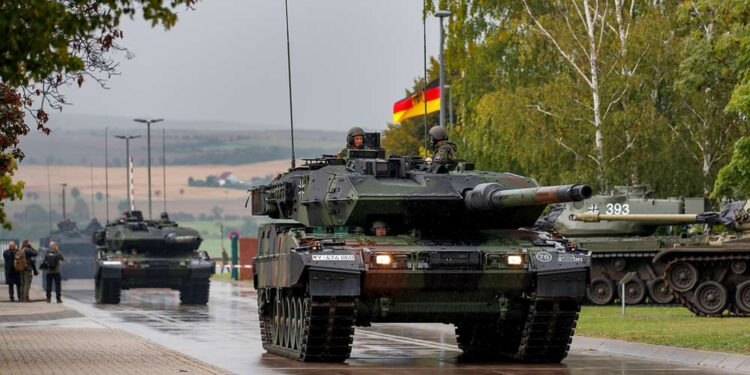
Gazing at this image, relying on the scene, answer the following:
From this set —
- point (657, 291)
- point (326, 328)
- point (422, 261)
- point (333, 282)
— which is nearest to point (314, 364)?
point (326, 328)

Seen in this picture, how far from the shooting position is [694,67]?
3903 centimetres

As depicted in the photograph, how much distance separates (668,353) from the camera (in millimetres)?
20203

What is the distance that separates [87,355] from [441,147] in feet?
18.6

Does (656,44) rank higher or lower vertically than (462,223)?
higher

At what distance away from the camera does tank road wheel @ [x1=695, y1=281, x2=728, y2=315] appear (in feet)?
108

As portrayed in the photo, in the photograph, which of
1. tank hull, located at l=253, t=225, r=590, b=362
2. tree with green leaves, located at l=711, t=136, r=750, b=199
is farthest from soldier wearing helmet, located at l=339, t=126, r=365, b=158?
tree with green leaves, located at l=711, t=136, r=750, b=199

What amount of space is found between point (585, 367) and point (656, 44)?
2787 cm

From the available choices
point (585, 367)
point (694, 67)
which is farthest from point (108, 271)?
point (585, 367)

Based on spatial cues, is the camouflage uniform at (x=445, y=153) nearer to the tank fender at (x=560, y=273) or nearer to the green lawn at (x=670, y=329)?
the tank fender at (x=560, y=273)

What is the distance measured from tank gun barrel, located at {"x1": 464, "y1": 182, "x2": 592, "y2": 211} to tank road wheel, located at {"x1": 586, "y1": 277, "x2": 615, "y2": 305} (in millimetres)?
20181

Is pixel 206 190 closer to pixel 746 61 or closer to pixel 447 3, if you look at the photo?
pixel 447 3

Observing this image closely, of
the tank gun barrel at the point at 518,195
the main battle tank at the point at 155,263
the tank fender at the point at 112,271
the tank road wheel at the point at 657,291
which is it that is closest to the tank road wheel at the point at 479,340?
the tank gun barrel at the point at 518,195

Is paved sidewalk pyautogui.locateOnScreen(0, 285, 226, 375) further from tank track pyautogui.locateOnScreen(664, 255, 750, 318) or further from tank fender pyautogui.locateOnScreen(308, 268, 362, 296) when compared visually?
tank track pyautogui.locateOnScreen(664, 255, 750, 318)

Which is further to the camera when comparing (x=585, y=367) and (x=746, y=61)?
(x=746, y=61)
